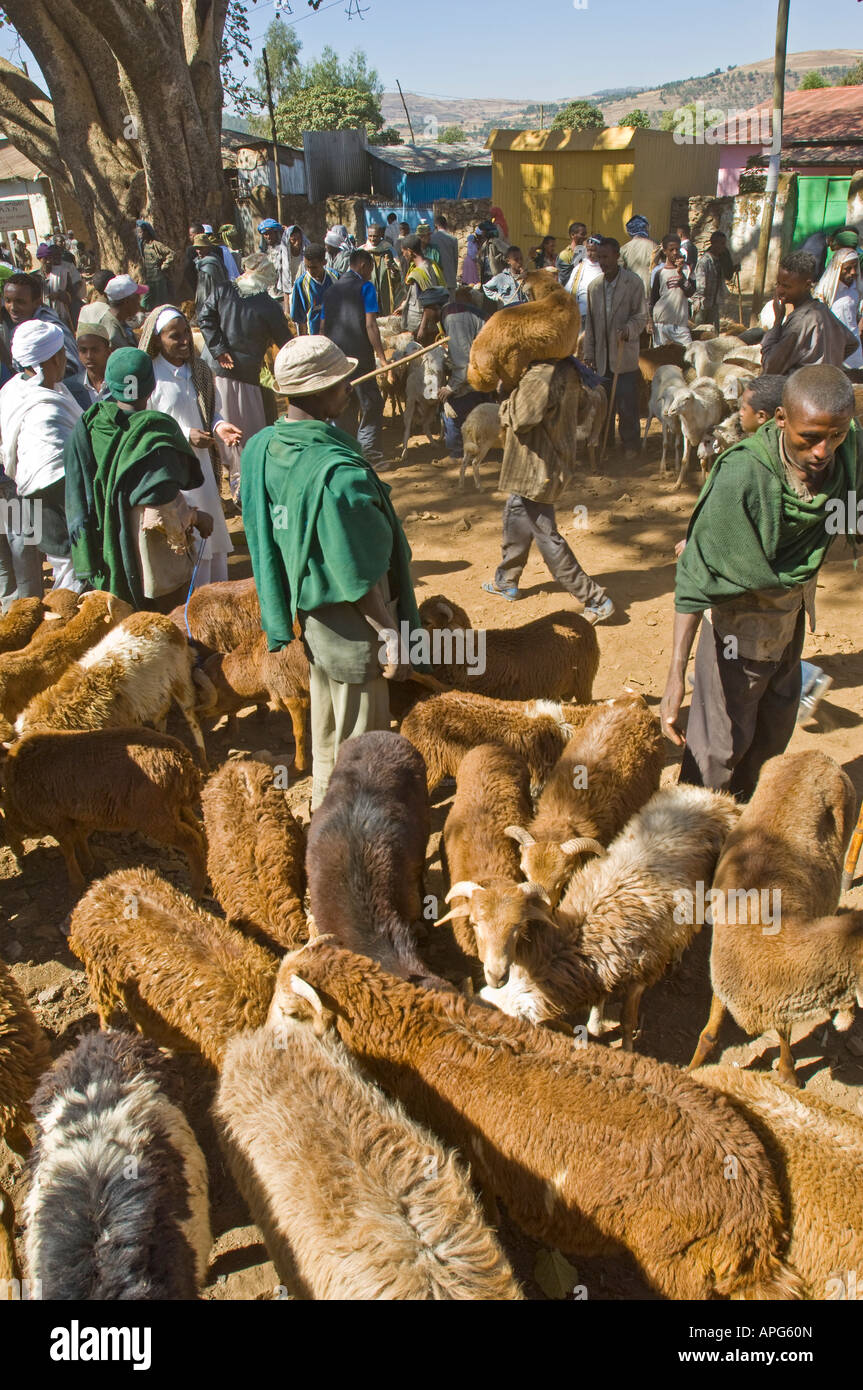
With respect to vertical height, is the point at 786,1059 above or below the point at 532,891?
below

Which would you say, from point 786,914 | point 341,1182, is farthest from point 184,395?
point 341,1182

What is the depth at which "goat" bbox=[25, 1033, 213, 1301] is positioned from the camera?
8.59 feet

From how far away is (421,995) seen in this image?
11.4ft

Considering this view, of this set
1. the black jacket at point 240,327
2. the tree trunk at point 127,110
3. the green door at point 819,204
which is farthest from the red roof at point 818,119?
the black jacket at point 240,327

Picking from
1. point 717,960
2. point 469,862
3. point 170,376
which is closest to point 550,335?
point 170,376

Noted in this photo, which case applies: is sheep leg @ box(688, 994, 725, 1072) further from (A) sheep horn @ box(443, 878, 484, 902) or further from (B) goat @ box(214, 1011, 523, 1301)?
(B) goat @ box(214, 1011, 523, 1301)

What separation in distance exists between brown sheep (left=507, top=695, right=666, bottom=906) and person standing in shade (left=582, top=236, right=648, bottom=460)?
301 inches

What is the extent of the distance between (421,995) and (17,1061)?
1.61 m

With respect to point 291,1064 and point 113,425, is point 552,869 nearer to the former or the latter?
point 291,1064

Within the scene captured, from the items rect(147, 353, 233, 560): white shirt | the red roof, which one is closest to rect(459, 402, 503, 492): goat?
rect(147, 353, 233, 560): white shirt

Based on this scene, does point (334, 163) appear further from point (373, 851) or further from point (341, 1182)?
point (341, 1182)

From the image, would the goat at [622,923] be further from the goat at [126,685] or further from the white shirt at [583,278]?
the white shirt at [583,278]

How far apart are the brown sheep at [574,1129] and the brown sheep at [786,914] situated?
2.61ft

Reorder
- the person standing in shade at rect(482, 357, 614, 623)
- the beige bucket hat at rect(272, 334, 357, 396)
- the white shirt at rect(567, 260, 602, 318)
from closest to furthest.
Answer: the beige bucket hat at rect(272, 334, 357, 396)
the person standing in shade at rect(482, 357, 614, 623)
the white shirt at rect(567, 260, 602, 318)
